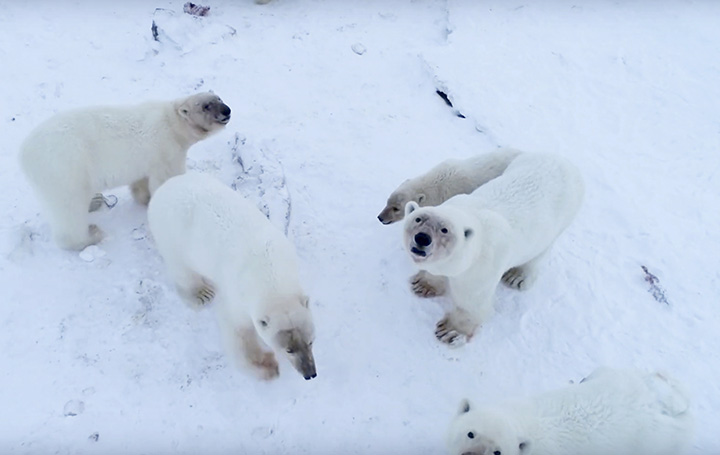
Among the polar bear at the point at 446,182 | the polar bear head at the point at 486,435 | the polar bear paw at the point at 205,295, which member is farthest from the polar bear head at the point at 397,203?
the polar bear head at the point at 486,435

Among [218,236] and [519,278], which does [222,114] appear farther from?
[519,278]

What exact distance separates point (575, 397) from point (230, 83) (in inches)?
199

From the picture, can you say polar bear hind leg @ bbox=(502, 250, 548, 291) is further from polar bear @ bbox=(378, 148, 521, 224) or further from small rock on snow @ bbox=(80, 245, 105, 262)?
small rock on snow @ bbox=(80, 245, 105, 262)

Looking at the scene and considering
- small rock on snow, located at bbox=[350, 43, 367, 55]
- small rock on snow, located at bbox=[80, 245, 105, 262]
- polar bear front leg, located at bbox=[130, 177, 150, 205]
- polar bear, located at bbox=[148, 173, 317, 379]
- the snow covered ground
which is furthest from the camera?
small rock on snow, located at bbox=[350, 43, 367, 55]

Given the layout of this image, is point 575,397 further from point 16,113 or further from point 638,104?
point 16,113

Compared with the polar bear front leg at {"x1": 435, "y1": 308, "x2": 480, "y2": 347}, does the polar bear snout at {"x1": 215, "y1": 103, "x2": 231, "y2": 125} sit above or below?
above

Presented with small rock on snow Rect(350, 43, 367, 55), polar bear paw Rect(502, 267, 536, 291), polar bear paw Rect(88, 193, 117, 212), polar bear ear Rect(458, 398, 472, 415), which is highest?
small rock on snow Rect(350, 43, 367, 55)

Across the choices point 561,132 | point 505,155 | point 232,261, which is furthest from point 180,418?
point 561,132

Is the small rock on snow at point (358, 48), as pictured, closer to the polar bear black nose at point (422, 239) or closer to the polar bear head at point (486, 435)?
the polar bear black nose at point (422, 239)

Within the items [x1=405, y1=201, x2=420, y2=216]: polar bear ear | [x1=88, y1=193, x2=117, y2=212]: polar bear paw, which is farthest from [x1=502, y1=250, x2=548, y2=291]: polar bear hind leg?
[x1=88, y1=193, x2=117, y2=212]: polar bear paw

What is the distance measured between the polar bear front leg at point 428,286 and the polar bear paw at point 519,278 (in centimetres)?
59

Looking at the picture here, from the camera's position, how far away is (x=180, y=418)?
3.93 m

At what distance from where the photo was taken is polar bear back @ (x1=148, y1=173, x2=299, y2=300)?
3.76 m

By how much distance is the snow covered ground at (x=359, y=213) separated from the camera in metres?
4.05
